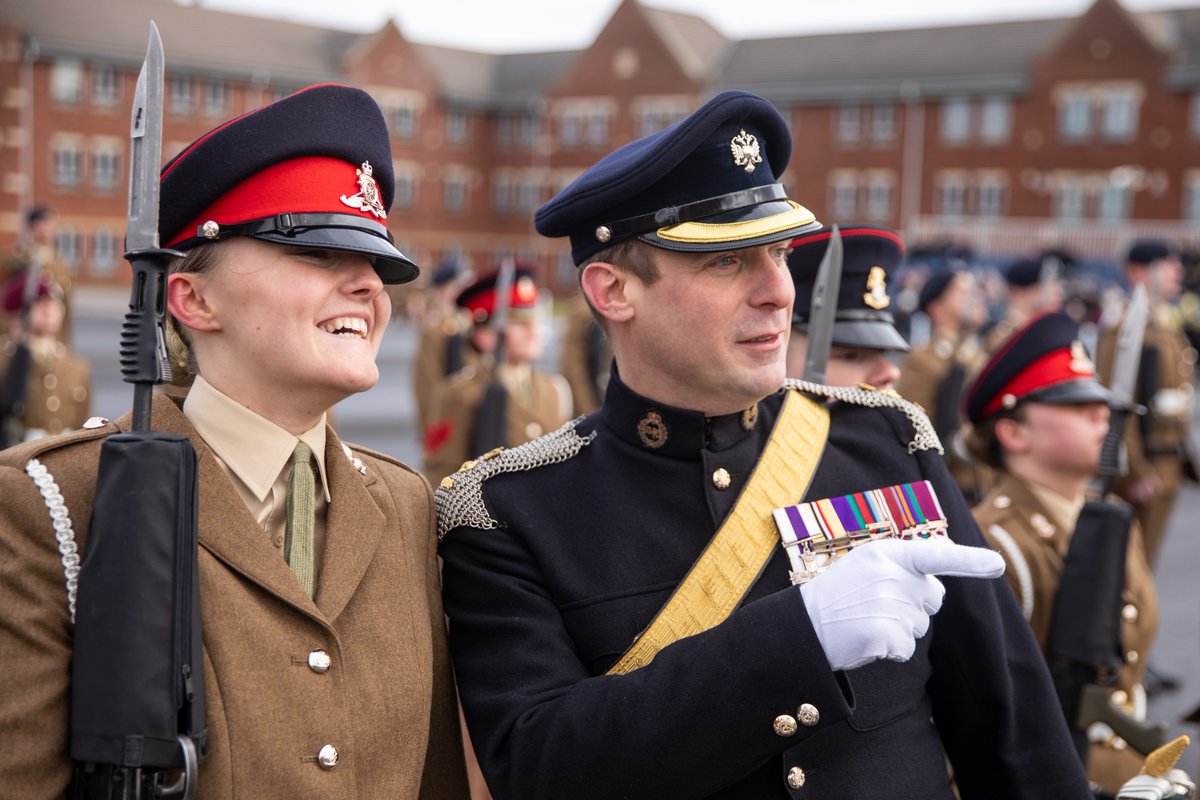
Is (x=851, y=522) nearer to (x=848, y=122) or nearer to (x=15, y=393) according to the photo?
(x=15, y=393)

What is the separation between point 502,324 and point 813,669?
7045mm

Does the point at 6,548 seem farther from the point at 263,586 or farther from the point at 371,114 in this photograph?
the point at 371,114

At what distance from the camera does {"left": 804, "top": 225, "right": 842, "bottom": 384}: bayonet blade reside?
11.3 ft

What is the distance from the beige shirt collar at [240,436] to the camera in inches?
87.4

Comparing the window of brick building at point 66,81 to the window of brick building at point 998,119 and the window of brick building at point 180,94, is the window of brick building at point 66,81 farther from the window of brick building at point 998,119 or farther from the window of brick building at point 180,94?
the window of brick building at point 998,119

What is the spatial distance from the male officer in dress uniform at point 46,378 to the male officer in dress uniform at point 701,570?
7.49 m

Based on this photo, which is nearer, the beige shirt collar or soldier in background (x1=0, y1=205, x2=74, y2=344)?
the beige shirt collar

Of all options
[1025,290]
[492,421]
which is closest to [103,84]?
[1025,290]

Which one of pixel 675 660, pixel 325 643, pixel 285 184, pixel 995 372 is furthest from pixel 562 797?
pixel 995 372

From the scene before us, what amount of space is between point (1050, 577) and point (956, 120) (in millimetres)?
44658

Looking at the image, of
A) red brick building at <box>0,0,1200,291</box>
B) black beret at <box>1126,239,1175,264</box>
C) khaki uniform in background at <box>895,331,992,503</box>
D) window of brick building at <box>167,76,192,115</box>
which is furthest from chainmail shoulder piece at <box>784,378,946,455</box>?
window of brick building at <box>167,76,192,115</box>

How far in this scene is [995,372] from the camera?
4570mm

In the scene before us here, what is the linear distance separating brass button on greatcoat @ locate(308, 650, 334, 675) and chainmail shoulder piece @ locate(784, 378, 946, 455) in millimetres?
1149

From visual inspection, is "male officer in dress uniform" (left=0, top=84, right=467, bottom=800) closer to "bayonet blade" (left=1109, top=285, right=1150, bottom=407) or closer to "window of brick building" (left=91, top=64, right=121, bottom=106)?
"bayonet blade" (left=1109, top=285, right=1150, bottom=407)
